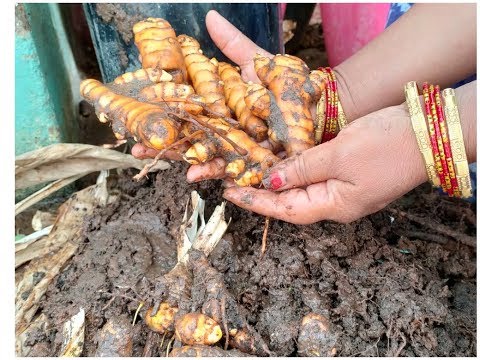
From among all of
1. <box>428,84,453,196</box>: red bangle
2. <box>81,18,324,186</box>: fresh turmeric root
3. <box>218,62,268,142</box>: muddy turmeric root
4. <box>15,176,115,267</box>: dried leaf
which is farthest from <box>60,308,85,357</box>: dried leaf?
<box>428,84,453,196</box>: red bangle

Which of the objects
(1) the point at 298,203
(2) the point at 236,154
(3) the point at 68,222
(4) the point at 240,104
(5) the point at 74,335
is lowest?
(5) the point at 74,335

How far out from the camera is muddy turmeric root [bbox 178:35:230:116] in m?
1.71

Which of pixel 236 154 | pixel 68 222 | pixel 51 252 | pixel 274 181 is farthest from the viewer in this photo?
pixel 68 222

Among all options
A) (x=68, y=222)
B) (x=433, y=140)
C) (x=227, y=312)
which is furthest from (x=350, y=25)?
(x=227, y=312)

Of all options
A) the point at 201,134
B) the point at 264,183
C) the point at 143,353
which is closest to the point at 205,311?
the point at 143,353

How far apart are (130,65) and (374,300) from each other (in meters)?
1.32

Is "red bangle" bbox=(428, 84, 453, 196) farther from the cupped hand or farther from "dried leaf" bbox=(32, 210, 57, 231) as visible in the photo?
"dried leaf" bbox=(32, 210, 57, 231)

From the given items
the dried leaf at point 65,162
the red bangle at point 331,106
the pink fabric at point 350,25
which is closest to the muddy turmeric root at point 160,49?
the dried leaf at point 65,162

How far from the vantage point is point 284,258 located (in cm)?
149

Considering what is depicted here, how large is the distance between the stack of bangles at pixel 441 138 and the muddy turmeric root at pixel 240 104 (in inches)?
19.4

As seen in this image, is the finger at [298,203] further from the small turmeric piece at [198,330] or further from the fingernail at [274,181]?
the small turmeric piece at [198,330]

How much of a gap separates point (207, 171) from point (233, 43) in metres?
0.70

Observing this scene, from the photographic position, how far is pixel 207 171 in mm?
1521

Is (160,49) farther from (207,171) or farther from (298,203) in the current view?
(298,203)
